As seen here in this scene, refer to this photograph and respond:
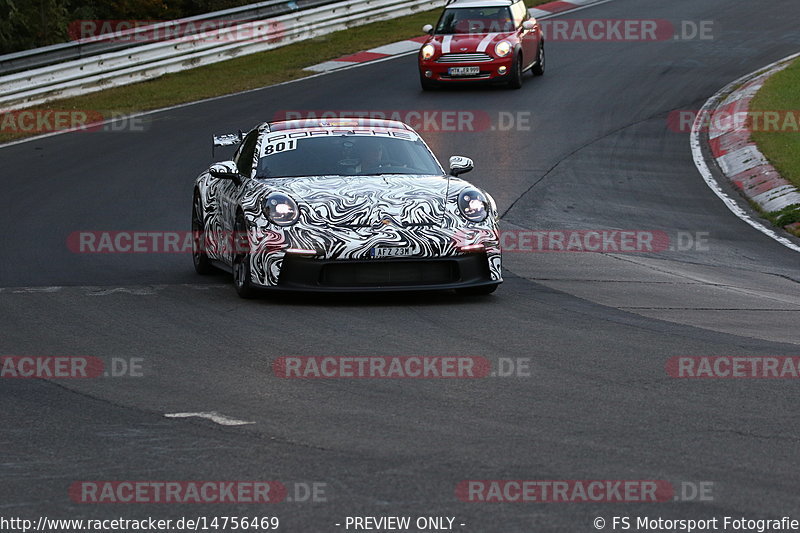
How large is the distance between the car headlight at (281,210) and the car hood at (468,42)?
48.5ft

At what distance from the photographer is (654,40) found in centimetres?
2948

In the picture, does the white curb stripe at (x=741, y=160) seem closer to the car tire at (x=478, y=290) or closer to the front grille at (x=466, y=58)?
the front grille at (x=466, y=58)

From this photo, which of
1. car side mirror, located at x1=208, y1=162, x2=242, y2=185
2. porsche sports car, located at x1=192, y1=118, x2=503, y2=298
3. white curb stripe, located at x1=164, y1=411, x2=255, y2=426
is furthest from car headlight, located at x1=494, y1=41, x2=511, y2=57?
white curb stripe, located at x1=164, y1=411, x2=255, y2=426

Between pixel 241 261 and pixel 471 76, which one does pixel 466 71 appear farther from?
pixel 241 261

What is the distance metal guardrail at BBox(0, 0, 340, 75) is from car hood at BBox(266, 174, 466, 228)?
15339 millimetres

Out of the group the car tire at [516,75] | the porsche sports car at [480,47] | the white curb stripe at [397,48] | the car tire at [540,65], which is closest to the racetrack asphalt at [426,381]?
the porsche sports car at [480,47]

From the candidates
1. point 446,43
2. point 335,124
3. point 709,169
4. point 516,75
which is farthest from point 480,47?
point 335,124

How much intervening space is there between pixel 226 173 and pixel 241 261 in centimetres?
99

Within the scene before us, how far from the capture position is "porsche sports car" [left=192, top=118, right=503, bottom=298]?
926 cm

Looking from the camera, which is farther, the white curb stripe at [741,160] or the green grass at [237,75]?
the green grass at [237,75]

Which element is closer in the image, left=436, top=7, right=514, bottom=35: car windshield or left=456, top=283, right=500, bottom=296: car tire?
left=456, top=283, right=500, bottom=296: car tire

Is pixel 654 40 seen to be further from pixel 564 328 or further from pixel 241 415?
pixel 241 415

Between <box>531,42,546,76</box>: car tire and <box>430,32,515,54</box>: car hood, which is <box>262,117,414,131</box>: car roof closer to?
<box>430,32,515,54</box>: car hood

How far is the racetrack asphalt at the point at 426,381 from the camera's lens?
17.0 feet
